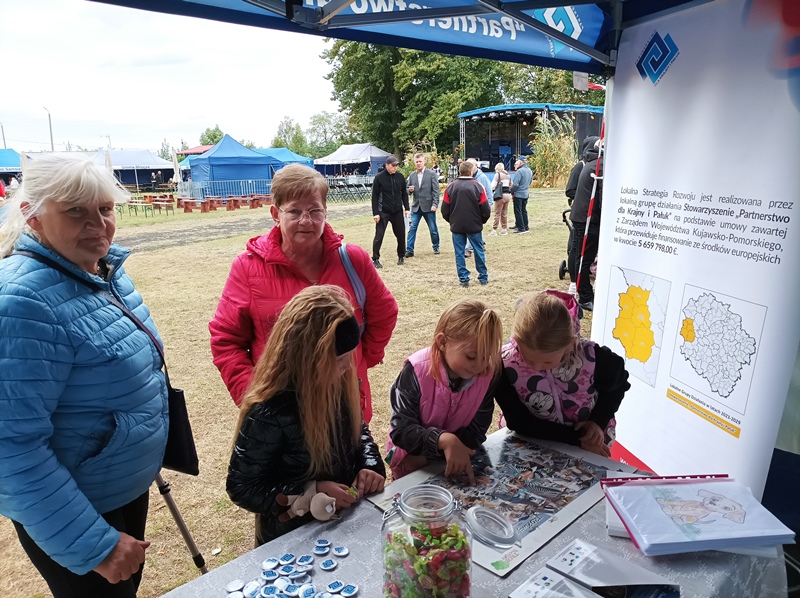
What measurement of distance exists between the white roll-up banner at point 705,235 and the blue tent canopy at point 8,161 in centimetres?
3094

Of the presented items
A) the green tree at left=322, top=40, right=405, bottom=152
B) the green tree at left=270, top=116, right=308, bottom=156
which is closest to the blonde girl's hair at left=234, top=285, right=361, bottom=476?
the green tree at left=322, top=40, right=405, bottom=152

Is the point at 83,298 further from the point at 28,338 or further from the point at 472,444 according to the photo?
the point at 472,444

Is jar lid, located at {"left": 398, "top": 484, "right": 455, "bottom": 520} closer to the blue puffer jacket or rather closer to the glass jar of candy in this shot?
the glass jar of candy

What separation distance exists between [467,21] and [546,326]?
5.54 feet

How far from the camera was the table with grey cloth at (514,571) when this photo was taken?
1097 millimetres

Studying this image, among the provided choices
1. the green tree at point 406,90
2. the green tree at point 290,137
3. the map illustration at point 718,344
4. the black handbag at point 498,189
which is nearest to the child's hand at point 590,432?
the map illustration at point 718,344

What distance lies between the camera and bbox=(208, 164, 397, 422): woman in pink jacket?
6.13ft

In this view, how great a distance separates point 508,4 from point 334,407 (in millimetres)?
1809

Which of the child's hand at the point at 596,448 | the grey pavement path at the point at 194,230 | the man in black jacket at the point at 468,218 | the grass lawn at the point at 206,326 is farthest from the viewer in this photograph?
the grey pavement path at the point at 194,230

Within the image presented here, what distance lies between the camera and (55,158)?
1.35 m

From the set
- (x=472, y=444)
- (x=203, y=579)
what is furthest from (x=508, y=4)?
(x=203, y=579)

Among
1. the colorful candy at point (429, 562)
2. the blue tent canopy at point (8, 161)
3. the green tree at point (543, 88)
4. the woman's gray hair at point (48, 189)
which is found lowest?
the colorful candy at point (429, 562)

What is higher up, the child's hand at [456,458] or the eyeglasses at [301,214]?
the eyeglasses at [301,214]

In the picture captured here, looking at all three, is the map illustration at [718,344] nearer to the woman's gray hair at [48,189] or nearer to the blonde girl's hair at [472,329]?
the blonde girl's hair at [472,329]
